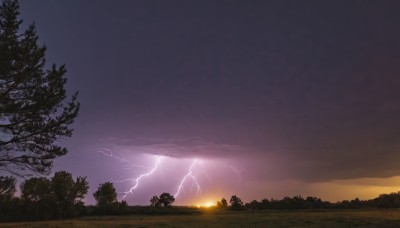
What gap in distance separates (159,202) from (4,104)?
101 meters

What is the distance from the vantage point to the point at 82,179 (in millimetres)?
103688

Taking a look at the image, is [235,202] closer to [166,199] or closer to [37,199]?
[166,199]

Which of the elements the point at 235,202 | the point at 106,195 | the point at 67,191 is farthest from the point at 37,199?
the point at 235,202

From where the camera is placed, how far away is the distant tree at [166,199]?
425 ft

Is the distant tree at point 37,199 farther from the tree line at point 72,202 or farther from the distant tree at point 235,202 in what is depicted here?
the distant tree at point 235,202

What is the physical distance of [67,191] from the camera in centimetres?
9812

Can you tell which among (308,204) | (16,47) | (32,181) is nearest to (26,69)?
(16,47)

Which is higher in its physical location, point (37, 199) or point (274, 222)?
point (37, 199)

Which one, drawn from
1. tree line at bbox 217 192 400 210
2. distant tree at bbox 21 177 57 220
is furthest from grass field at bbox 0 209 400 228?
tree line at bbox 217 192 400 210

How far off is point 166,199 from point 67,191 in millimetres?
40507

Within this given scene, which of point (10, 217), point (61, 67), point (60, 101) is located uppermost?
point (61, 67)

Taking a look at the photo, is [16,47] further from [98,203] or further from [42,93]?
[98,203]

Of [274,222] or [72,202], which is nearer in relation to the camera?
[274,222]

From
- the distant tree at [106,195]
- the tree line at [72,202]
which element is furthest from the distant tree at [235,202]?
the distant tree at [106,195]
